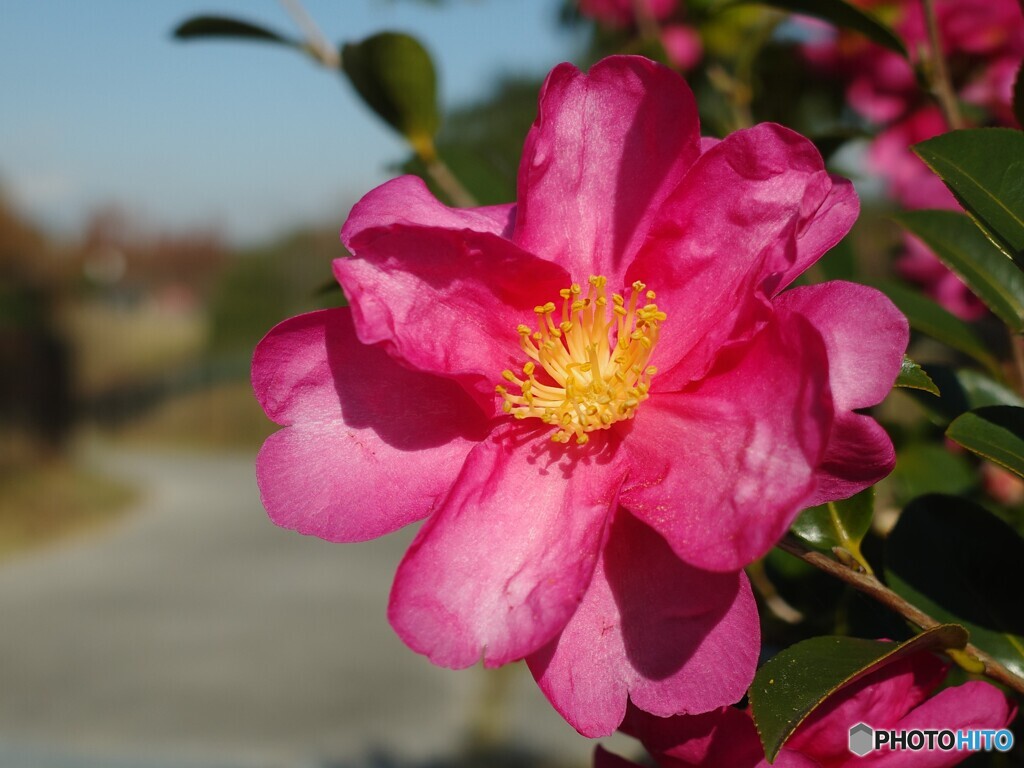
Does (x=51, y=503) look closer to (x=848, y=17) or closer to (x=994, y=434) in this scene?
(x=848, y=17)

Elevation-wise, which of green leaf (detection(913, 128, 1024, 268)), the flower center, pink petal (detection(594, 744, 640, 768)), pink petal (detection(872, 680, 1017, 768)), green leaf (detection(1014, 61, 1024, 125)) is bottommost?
pink petal (detection(594, 744, 640, 768))

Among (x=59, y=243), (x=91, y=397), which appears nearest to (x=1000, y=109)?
(x=59, y=243)

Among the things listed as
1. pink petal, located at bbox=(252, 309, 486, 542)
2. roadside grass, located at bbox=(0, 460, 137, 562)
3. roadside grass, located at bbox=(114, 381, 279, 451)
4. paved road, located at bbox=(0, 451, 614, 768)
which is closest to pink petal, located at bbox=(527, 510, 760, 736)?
pink petal, located at bbox=(252, 309, 486, 542)

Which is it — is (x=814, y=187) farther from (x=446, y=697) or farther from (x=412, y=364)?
(x=446, y=697)

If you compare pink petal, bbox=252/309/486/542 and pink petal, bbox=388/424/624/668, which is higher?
pink petal, bbox=252/309/486/542

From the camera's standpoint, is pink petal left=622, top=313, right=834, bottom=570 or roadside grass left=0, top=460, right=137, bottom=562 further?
roadside grass left=0, top=460, right=137, bottom=562

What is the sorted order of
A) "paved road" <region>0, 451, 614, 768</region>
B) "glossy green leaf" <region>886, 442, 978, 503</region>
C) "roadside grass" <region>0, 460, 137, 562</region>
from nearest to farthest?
"glossy green leaf" <region>886, 442, 978, 503</region> → "paved road" <region>0, 451, 614, 768</region> → "roadside grass" <region>0, 460, 137, 562</region>

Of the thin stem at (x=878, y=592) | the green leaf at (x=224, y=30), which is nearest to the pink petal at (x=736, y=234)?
the thin stem at (x=878, y=592)

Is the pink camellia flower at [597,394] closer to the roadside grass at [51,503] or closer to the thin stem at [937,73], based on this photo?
the thin stem at [937,73]

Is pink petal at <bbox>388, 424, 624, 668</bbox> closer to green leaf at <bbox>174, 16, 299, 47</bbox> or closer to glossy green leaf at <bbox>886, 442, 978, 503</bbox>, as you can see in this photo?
glossy green leaf at <bbox>886, 442, 978, 503</bbox>
